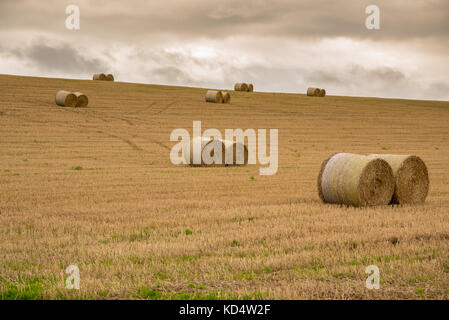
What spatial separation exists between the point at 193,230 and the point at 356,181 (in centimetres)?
460

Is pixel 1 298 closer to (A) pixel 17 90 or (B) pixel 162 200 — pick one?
(B) pixel 162 200

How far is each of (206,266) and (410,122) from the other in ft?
139

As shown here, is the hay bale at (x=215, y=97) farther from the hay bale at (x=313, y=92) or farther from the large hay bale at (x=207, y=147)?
the large hay bale at (x=207, y=147)

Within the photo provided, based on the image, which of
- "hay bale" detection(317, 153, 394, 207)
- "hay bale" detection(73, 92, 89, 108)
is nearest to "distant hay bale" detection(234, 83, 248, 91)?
"hay bale" detection(73, 92, 89, 108)

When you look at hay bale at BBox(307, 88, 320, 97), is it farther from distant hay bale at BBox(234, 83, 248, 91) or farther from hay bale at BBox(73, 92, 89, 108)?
hay bale at BBox(73, 92, 89, 108)

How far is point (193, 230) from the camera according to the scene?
9453 mm

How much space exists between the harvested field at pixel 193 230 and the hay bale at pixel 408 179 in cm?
65

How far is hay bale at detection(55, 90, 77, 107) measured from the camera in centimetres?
4028

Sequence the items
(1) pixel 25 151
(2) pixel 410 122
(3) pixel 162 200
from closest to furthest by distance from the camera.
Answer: (3) pixel 162 200 → (1) pixel 25 151 → (2) pixel 410 122

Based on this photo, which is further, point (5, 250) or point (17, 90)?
point (17, 90)

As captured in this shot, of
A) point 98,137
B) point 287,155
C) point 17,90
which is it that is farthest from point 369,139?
point 17,90

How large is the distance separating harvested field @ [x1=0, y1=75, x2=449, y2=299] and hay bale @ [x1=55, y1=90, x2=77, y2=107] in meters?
11.6

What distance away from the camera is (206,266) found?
6.98 meters

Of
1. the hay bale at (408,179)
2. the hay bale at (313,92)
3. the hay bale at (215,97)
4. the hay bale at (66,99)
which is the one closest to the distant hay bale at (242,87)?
the hay bale at (313,92)
